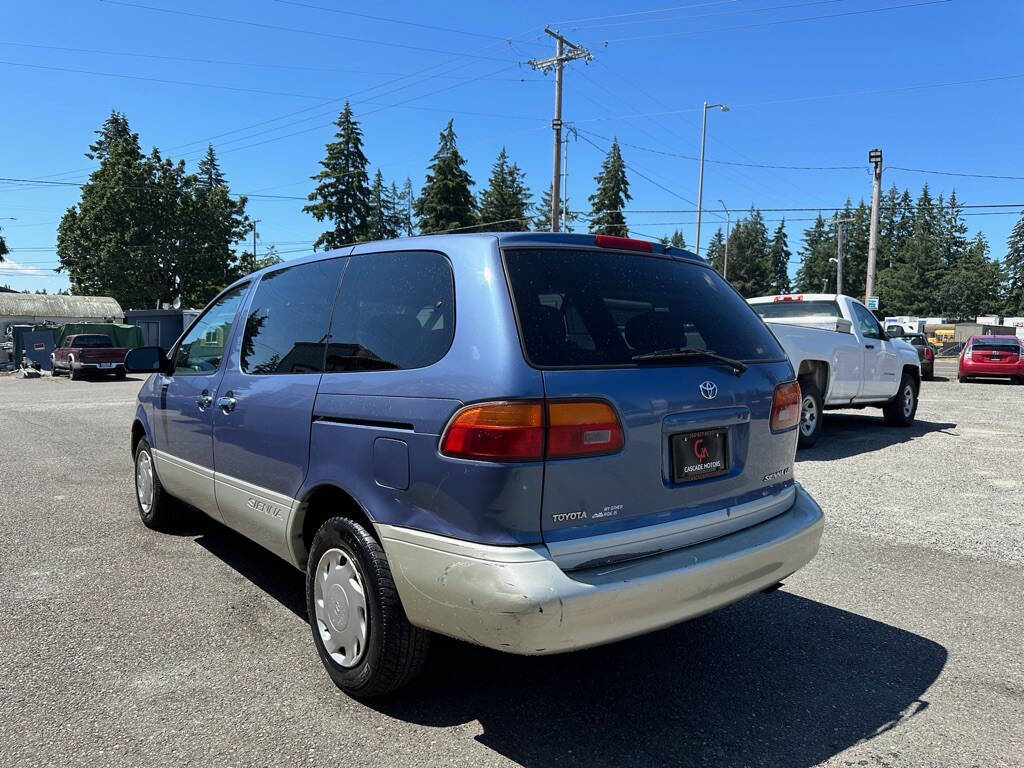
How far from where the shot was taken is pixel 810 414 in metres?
8.80

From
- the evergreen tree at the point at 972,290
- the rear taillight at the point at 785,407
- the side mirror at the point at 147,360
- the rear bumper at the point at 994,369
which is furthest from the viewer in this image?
the evergreen tree at the point at 972,290

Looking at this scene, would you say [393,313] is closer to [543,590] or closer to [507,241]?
[507,241]

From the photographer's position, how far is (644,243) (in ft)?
10.7

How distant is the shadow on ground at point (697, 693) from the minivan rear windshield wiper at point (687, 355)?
1.36m

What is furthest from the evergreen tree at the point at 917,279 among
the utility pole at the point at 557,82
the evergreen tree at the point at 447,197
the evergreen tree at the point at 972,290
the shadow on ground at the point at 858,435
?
the shadow on ground at the point at 858,435

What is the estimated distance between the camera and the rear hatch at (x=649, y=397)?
2516mm

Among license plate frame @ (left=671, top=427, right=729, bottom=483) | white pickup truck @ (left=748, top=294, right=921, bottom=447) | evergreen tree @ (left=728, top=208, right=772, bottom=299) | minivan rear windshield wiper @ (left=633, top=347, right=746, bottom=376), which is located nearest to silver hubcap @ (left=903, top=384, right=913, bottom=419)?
white pickup truck @ (left=748, top=294, right=921, bottom=447)

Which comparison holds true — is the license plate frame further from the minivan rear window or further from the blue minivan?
the minivan rear window

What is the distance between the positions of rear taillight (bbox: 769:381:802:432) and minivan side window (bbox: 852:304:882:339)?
7.41 m

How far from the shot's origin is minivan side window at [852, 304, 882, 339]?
10094 millimetres

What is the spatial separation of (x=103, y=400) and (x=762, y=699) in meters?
17.4

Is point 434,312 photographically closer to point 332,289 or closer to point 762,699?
point 332,289

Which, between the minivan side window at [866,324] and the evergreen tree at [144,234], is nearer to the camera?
the minivan side window at [866,324]

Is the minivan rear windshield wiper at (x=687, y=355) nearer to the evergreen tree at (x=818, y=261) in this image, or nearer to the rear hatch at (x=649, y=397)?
the rear hatch at (x=649, y=397)
